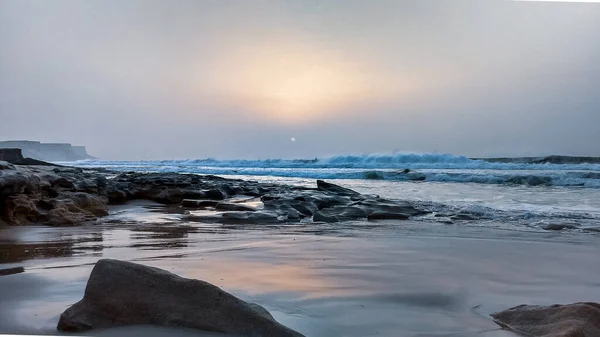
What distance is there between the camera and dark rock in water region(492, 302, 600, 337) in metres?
1.47

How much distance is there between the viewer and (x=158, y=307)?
1.65 meters

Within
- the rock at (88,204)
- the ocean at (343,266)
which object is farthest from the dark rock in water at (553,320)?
the rock at (88,204)

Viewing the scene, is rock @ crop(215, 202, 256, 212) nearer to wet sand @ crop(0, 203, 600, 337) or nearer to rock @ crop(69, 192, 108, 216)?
wet sand @ crop(0, 203, 600, 337)

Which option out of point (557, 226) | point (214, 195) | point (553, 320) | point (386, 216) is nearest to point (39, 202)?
point (214, 195)

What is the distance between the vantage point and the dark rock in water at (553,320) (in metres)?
1.47

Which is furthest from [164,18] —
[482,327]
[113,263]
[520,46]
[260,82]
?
[482,327]

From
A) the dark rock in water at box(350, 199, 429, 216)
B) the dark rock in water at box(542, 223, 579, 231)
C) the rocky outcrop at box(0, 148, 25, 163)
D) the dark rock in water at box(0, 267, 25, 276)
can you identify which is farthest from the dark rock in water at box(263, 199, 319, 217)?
the rocky outcrop at box(0, 148, 25, 163)

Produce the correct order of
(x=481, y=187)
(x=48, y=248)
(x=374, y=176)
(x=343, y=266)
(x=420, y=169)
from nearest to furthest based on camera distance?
1. (x=343, y=266)
2. (x=48, y=248)
3. (x=481, y=187)
4. (x=374, y=176)
5. (x=420, y=169)

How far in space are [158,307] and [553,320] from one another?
1.53m

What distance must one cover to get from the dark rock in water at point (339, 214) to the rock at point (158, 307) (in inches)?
132

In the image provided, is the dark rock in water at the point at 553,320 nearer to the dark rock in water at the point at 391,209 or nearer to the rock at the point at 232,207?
the dark rock in water at the point at 391,209

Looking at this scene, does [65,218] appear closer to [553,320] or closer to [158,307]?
[158,307]

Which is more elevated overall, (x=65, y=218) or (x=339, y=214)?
(x=65, y=218)

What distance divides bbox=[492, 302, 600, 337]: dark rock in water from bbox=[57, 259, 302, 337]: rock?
0.88 metres
